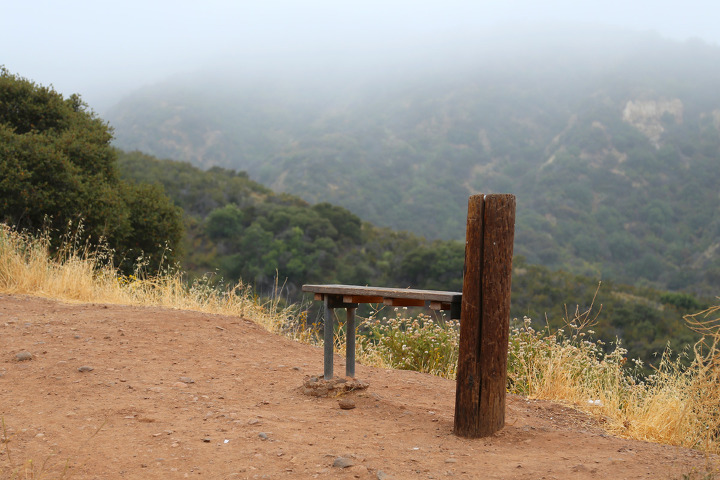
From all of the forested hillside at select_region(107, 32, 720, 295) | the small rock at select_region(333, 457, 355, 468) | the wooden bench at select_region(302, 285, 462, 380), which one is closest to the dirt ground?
the small rock at select_region(333, 457, 355, 468)

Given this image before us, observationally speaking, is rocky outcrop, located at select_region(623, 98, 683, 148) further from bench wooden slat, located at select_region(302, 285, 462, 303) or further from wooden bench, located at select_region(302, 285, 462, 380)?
bench wooden slat, located at select_region(302, 285, 462, 303)

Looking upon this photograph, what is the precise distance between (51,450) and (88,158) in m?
8.38

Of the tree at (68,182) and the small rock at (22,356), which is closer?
the small rock at (22,356)

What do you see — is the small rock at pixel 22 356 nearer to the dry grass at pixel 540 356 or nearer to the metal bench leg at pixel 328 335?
the metal bench leg at pixel 328 335

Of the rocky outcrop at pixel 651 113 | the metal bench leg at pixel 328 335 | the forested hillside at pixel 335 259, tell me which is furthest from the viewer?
the rocky outcrop at pixel 651 113

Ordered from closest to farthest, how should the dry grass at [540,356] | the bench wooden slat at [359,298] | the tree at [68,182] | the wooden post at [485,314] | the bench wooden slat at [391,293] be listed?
the wooden post at [485,314] → the bench wooden slat at [391,293] → the dry grass at [540,356] → the bench wooden slat at [359,298] → the tree at [68,182]

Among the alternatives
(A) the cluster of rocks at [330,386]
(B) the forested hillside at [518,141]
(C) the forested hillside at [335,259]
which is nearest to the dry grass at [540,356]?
(A) the cluster of rocks at [330,386]

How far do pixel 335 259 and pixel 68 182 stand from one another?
61.4 feet

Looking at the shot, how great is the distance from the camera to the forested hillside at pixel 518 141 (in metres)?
52.1

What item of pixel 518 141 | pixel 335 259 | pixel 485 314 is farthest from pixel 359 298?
pixel 518 141

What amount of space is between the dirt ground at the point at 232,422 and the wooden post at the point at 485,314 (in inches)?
7.7

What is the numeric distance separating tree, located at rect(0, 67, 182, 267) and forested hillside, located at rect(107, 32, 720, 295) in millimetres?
35545

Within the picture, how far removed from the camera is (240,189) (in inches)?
1342

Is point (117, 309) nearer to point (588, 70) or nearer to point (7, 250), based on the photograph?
point (7, 250)
